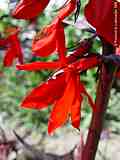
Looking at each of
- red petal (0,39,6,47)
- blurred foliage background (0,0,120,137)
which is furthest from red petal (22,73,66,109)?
blurred foliage background (0,0,120,137)

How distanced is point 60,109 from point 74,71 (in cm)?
5

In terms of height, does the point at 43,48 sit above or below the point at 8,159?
above

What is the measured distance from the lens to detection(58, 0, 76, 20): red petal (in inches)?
23.4

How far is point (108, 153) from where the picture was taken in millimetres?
2111

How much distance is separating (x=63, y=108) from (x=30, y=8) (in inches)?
5.7

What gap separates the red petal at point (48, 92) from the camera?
25.9 inches

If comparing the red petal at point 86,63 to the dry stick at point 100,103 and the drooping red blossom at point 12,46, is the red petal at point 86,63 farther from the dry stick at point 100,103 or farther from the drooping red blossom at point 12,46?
the drooping red blossom at point 12,46

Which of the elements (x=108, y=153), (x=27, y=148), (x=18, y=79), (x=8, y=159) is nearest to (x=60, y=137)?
(x=108, y=153)

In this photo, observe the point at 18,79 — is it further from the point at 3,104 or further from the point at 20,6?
the point at 20,6

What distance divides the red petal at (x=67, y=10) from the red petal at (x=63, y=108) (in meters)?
0.09

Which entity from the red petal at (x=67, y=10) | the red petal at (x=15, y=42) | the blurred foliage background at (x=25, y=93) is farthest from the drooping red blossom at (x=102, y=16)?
the blurred foliage background at (x=25, y=93)

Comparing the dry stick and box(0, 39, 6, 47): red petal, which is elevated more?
box(0, 39, 6, 47): red petal

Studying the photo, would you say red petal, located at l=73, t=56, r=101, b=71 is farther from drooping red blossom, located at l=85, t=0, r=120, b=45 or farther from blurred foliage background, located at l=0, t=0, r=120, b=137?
blurred foliage background, located at l=0, t=0, r=120, b=137

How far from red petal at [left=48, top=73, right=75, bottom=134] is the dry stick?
49mm
